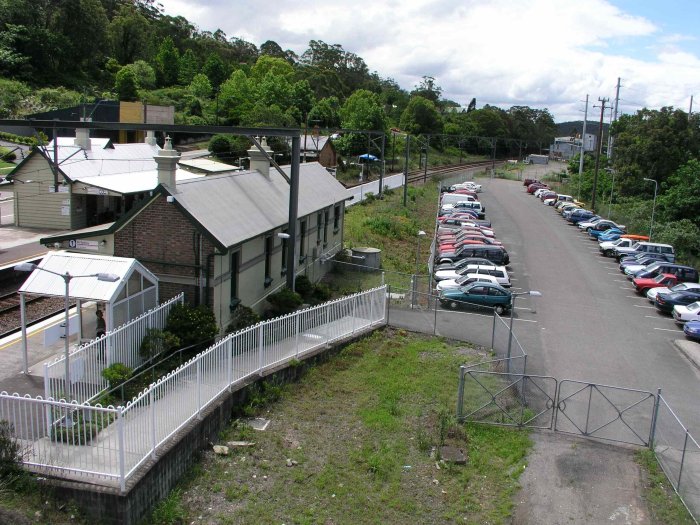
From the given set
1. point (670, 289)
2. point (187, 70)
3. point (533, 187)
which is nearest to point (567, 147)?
point (533, 187)

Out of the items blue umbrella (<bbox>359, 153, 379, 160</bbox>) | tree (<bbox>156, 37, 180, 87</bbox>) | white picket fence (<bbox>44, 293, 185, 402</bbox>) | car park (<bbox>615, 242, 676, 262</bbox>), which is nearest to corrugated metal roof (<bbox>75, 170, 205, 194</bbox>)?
white picket fence (<bbox>44, 293, 185, 402</bbox>)

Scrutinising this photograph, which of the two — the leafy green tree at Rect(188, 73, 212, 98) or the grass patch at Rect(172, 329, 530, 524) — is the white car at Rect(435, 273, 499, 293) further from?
the leafy green tree at Rect(188, 73, 212, 98)

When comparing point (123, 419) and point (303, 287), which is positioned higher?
point (123, 419)

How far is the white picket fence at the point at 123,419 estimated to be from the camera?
36.1 feet

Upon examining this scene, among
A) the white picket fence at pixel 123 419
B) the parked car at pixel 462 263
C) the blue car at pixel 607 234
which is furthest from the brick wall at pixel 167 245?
the blue car at pixel 607 234

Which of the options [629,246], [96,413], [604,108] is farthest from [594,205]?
[96,413]

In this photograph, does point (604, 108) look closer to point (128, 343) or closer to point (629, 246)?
point (629, 246)

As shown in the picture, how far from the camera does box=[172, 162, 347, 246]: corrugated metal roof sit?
737 inches

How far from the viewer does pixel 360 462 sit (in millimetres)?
13859

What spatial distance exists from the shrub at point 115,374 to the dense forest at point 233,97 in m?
42.5

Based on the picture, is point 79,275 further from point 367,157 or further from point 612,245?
point 367,157

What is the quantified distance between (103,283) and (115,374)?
254cm

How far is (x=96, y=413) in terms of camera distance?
1158 cm

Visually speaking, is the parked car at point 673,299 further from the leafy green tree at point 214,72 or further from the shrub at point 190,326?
the leafy green tree at point 214,72
